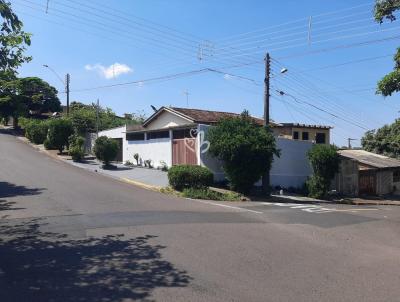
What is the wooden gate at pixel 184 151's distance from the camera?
89.9ft

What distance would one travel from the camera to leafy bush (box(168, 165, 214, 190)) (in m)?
23.4

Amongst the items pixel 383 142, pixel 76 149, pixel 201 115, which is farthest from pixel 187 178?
pixel 383 142

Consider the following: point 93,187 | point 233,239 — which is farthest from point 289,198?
point 233,239

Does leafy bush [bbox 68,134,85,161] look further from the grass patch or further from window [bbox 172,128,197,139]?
the grass patch

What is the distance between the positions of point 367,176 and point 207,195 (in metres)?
18.7

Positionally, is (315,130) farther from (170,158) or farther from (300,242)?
A: (300,242)

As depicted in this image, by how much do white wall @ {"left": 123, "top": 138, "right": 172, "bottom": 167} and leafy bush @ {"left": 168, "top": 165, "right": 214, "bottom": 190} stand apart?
5.98 metres

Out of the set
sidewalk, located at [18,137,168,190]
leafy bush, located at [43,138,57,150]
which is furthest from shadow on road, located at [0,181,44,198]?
leafy bush, located at [43,138,57,150]

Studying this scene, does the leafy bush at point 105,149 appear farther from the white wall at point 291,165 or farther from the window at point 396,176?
the window at point 396,176

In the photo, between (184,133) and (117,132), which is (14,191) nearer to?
(184,133)

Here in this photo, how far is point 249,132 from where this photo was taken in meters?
25.0

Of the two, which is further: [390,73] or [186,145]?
[186,145]

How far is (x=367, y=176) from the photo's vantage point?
3625 cm

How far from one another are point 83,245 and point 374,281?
578 cm
